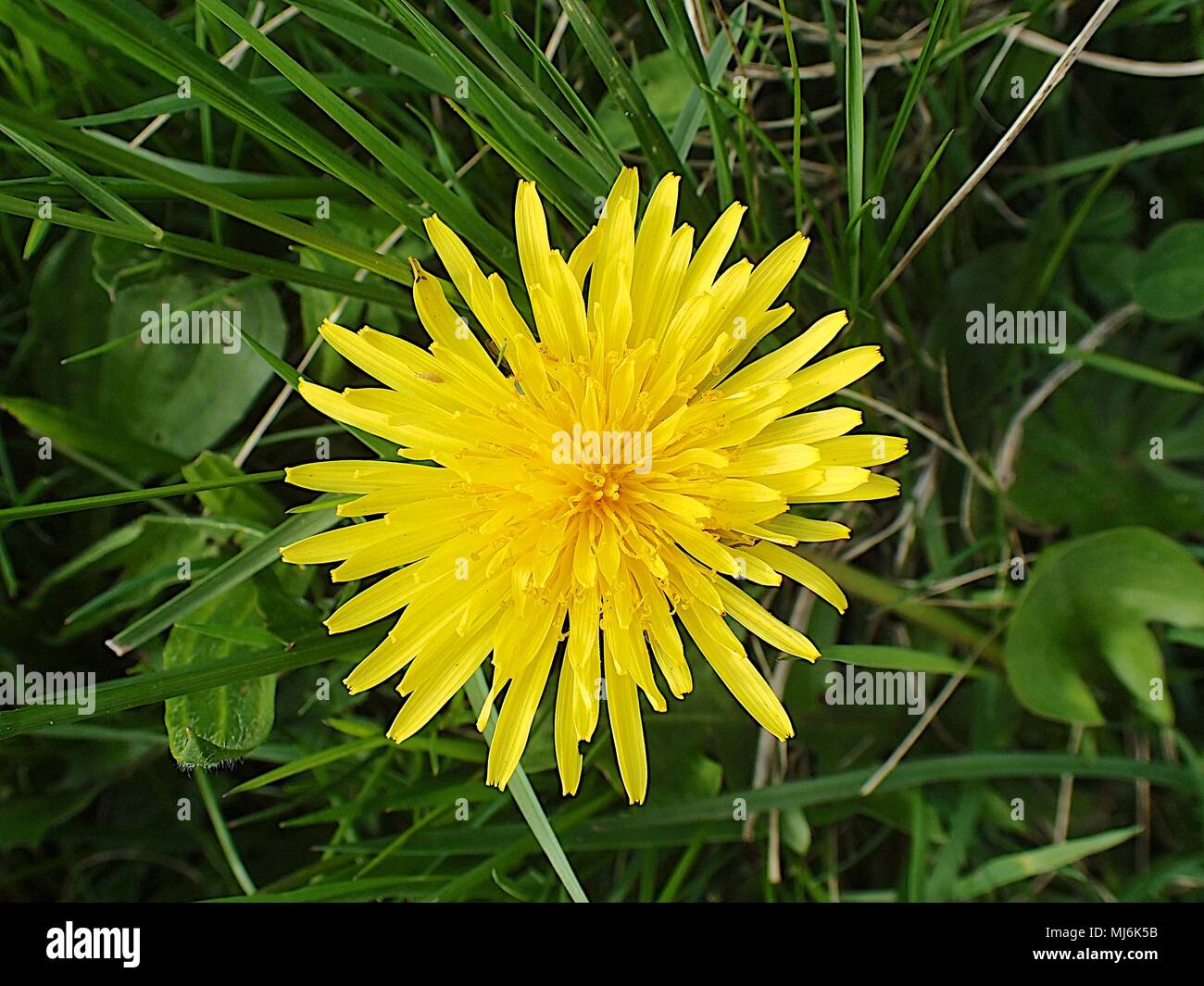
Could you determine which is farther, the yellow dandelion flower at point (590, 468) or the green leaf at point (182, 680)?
the green leaf at point (182, 680)

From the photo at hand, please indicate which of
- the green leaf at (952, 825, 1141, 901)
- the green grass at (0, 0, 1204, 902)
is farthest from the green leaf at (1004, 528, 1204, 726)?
the green leaf at (952, 825, 1141, 901)

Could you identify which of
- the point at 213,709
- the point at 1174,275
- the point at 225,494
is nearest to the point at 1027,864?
the point at 1174,275

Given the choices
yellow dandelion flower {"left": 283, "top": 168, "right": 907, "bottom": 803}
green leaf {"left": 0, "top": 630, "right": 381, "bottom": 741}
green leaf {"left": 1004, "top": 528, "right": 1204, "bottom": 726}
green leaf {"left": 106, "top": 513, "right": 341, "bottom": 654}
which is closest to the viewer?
yellow dandelion flower {"left": 283, "top": 168, "right": 907, "bottom": 803}

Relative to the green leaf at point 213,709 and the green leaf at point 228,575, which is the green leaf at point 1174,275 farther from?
the green leaf at point 213,709

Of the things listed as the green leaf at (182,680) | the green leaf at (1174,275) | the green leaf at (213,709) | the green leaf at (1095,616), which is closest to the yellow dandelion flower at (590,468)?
the green leaf at (182,680)

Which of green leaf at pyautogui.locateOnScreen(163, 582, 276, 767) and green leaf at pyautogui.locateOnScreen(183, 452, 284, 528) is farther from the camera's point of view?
green leaf at pyautogui.locateOnScreen(183, 452, 284, 528)

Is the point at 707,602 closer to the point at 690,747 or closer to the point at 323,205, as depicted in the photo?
the point at 690,747

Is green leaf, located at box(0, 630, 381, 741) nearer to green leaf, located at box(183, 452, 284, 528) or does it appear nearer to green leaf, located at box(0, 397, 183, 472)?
green leaf, located at box(183, 452, 284, 528)
